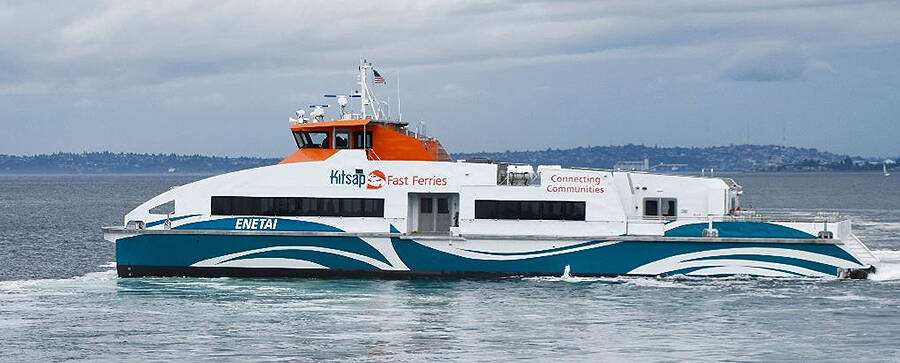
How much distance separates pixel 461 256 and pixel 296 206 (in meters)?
3.92

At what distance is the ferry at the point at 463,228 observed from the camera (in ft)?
88.9

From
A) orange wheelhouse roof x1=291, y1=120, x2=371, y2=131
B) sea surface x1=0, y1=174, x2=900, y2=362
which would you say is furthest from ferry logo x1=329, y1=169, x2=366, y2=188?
A: sea surface x1=0, y1=174, x2=900, y2=362

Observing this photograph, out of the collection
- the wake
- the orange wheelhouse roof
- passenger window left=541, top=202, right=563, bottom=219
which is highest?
the orange wheelhouse roof

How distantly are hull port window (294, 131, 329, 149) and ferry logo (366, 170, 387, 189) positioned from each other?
1.79 metres

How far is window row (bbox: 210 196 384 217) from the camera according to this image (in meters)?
27.6

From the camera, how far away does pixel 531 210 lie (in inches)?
1084

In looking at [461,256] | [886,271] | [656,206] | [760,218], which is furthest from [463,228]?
[886,271]

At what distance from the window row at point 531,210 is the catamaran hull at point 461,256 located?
0.57 metres

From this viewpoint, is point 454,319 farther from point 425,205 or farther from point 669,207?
point 669,207

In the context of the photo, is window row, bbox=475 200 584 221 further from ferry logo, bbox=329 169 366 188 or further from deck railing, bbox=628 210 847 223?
ferry logo, bbox=329 169 366 188

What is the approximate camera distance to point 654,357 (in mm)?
19266

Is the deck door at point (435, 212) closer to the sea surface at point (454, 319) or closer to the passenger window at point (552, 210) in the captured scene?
the sea surface at point (454, 319)

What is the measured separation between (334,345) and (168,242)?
8.86m

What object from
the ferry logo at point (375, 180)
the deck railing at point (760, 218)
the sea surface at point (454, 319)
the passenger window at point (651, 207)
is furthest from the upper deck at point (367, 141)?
the deck railing at point (760, 218)
